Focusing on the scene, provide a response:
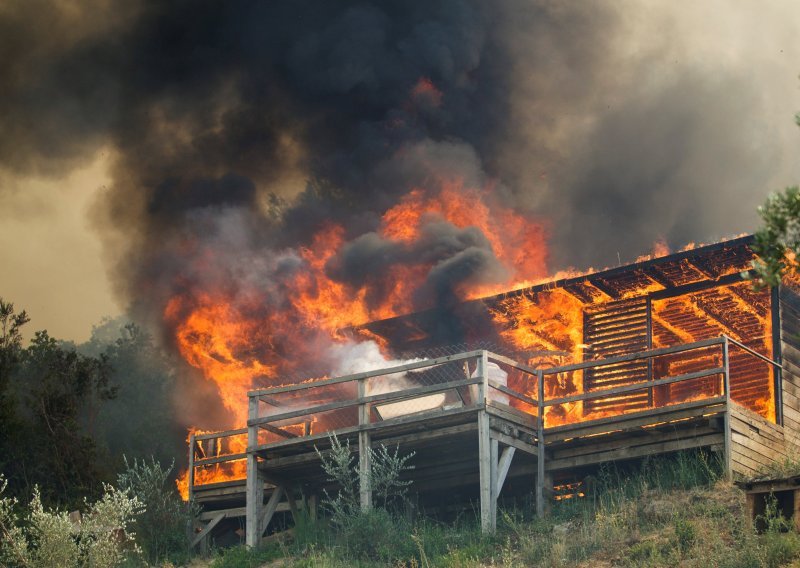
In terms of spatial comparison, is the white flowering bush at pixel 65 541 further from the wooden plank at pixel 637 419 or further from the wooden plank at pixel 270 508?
the wooden plank at pixel 637 419

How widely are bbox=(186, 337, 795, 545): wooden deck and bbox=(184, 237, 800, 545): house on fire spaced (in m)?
0.03

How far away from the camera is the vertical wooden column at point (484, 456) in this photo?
65.1 feet

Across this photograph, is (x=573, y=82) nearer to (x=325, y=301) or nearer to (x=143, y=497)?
(x=325, y=301)

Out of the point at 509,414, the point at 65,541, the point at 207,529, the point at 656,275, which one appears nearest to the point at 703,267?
the point at 656,275

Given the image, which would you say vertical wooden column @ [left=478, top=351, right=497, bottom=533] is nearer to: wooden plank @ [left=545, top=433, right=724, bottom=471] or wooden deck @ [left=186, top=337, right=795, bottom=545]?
wooden deck @ [left=186, top=337, right=795, bottom=545]

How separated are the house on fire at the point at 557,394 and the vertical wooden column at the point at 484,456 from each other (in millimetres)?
27

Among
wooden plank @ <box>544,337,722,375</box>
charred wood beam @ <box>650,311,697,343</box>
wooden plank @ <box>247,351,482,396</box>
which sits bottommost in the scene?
wooden plank @ <box>247,351,482,396</box>

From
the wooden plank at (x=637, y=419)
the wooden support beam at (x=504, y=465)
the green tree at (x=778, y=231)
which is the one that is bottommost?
the wooden support beam at (x=504, y=465)

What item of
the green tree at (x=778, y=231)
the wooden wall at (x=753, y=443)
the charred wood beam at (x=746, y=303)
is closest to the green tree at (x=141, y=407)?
the charred wood beam at (x=746, y=303)

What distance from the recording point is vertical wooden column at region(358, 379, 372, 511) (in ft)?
68.0

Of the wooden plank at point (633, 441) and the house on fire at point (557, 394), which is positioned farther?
the house on fire at point (557, 394)

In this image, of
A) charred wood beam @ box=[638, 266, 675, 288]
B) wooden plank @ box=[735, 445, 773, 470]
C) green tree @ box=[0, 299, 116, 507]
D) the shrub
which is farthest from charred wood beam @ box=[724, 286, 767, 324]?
green tree @ box=[0, 299, 116, 507]

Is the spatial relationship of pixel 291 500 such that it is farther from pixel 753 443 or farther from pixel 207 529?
pixel 753 443

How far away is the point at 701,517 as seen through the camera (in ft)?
57.4
